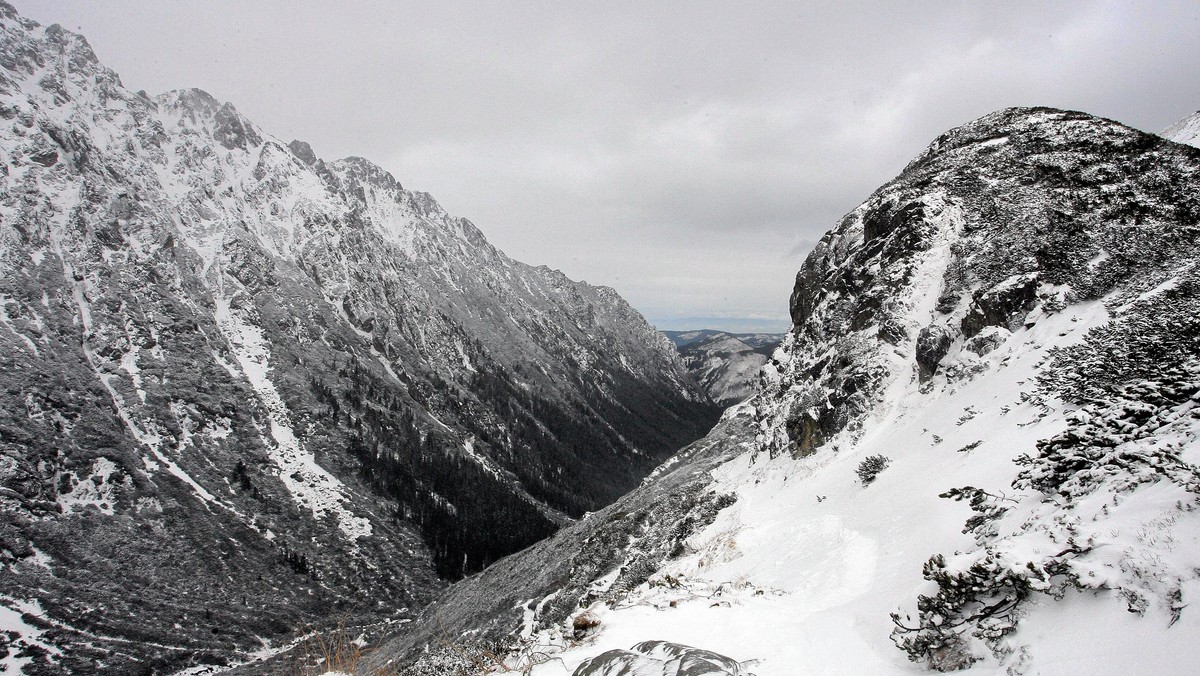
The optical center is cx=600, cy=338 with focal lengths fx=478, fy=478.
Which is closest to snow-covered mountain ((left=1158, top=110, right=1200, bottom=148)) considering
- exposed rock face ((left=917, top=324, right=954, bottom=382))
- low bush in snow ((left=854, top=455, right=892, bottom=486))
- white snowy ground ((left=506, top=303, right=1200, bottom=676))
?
exposed rock face ((left=917, top=324, right=954, bottom=382))

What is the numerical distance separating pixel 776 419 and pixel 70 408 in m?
141

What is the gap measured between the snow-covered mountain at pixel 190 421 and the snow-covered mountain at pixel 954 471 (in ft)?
149

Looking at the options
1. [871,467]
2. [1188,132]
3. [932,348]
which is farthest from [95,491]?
[1188,132]

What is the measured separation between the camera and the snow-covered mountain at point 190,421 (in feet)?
274

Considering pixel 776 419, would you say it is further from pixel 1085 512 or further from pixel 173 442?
pixel 173 442

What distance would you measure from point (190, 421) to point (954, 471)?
494 ft

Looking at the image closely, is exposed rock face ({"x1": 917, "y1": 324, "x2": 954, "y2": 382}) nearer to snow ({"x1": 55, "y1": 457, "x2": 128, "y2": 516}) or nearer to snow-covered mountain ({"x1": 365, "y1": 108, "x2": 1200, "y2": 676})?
snow-covered mountain ({"x1": 365, "y1": 108, "x2": 1200, "y2": 676})

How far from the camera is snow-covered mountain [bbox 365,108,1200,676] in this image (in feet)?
18.3

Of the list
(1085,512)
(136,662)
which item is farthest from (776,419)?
(136,662)

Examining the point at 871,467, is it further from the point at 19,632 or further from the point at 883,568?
the point at 19,632

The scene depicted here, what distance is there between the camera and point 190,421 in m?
116

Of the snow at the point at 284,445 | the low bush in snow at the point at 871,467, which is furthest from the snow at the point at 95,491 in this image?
the low bush in snow at the point at 871,467

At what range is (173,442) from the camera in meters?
110

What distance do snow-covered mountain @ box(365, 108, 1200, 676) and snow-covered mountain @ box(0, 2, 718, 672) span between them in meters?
45.4
